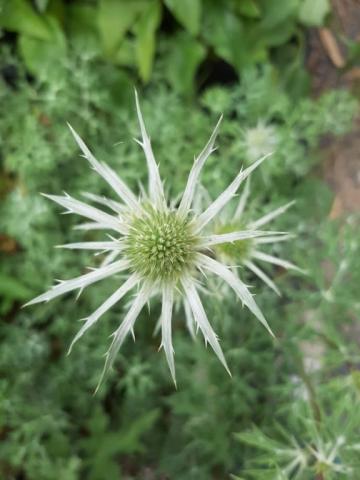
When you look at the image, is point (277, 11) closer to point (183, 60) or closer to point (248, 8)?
point (248, 8)

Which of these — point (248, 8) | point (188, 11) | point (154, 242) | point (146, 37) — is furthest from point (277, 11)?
point (154, 242)

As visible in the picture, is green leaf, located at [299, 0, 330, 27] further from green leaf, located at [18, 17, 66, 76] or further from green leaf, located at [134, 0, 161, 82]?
green leaf, located at [18, 17, 66, 76]

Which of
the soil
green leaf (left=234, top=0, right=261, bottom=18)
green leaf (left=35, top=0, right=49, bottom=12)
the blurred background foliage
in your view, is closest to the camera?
the blurred background foliage

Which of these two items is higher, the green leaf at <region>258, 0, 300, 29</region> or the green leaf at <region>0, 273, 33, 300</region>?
the green leaf at <region>258, 0, 300, 29</region>

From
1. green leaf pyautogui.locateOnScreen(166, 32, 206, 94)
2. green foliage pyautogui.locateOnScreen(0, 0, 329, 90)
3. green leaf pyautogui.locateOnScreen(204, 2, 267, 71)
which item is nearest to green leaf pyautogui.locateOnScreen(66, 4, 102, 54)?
green foliage pyautogui.locateOnScreen(0, 0, 329, 90)

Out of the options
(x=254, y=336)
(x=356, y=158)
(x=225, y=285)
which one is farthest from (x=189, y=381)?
(x=356, y=158)

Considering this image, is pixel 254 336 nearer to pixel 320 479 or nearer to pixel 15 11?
pixel 320 479

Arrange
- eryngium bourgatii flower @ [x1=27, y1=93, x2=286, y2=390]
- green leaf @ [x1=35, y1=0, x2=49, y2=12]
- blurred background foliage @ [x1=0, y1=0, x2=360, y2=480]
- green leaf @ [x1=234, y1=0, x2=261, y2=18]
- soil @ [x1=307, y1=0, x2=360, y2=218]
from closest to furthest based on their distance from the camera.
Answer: eryngium bourgatii flower @ [x1=27, y1=93, x2=286, y2=390], blurred background foliage @ [x1=0, y1=0, x2=360, y2=480], green leaf @ [x1=35, y1=0, x2=49, y2=12], green leaf @ [x1=234, y1=0, x2=261, y2=18], soil @ [x1=307, y1=0, x2=360, y2=218]

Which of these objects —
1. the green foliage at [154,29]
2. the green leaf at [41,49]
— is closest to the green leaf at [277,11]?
the green foliage at [154,29]
